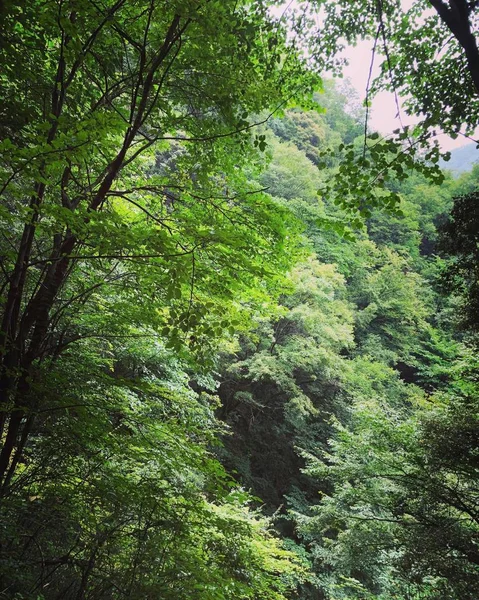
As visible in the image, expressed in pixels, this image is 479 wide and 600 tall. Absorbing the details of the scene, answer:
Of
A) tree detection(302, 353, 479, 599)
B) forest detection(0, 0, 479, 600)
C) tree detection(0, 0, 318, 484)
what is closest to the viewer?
tree detection(0, 0, 318, 484)

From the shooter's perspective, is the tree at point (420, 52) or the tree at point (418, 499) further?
the tree at point (418, 499)

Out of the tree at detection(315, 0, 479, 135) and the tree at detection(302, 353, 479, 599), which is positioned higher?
the tree at detection(315, 0, 479, 135)

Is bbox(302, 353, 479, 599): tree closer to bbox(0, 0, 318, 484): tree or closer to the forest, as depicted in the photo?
the forest

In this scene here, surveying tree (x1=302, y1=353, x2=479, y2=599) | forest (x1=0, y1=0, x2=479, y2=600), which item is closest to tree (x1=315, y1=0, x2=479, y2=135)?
forest (x1=0, y1=0, x2=479, y2=600)

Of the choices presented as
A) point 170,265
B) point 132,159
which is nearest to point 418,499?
point 170,265

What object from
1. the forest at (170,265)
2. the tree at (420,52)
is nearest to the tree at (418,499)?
the forest at (170,265)

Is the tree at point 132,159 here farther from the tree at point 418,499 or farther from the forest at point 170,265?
the tree at point 418,499

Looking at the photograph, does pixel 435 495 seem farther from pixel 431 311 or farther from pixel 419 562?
pixel 431 311

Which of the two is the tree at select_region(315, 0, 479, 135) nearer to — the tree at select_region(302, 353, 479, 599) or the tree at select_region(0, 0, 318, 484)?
→ the tree at select_region(0, 0, 318, 484)

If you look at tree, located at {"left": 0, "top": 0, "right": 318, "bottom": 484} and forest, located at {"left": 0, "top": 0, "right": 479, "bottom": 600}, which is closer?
tree, located at {"left": 0, "top": 0, "right": 318, "bottom": 484}

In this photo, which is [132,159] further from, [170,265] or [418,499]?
[418,499]

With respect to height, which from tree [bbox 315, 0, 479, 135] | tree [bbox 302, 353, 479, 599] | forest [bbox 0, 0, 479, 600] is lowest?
tree [bbox 302, 353, 479, 599]

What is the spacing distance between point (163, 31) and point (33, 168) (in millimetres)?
1700

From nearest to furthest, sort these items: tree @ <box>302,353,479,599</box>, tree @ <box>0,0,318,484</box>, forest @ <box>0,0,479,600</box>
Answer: tree @ <box>0,0,318,484</box>
forest @ <box>0,0,479,600</box>
tree @ <box>302,353,479,599</box>
